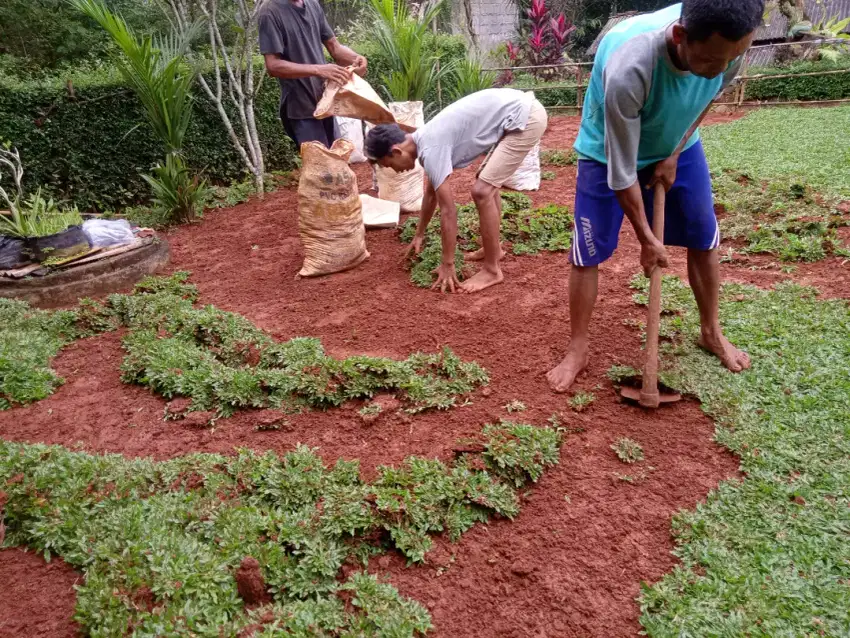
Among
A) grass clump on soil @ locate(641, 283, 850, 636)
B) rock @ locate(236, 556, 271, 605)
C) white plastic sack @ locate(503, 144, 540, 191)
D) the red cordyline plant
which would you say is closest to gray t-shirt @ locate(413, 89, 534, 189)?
grass clump on soil @ locate(641, 283, 850, 636)

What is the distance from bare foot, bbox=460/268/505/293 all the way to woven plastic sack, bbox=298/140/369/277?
990 millimetres

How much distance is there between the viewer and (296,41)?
4312 millimetres

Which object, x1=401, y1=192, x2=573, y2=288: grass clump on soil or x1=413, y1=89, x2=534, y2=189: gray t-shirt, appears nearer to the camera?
x1=413, y1=89, x2=534, y2=189: gray t-shirt

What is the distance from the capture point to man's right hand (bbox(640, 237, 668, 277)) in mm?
2232

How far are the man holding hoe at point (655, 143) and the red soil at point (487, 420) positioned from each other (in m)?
0.37

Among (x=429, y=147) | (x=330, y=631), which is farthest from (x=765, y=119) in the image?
(x=330, y=631)

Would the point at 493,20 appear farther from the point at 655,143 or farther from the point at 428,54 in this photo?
the point at 655,143

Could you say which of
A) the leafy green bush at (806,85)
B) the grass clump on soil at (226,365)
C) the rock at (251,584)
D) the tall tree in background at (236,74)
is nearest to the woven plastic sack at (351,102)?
the grass clump on soil at (226,365)

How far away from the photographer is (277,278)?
4.21 metres

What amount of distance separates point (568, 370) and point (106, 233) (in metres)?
3.74

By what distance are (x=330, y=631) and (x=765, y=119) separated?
377 inches

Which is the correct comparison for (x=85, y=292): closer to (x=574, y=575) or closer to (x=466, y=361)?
(x=466, y=361)

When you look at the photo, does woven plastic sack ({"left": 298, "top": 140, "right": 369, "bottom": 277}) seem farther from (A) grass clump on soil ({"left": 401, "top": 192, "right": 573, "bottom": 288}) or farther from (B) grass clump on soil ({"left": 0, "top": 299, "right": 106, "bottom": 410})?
(B) grass clump on soil ({"left": 0, "top": 299, "right": 106, "bottom": 410})

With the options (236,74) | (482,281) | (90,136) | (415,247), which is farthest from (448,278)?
(90,136)
